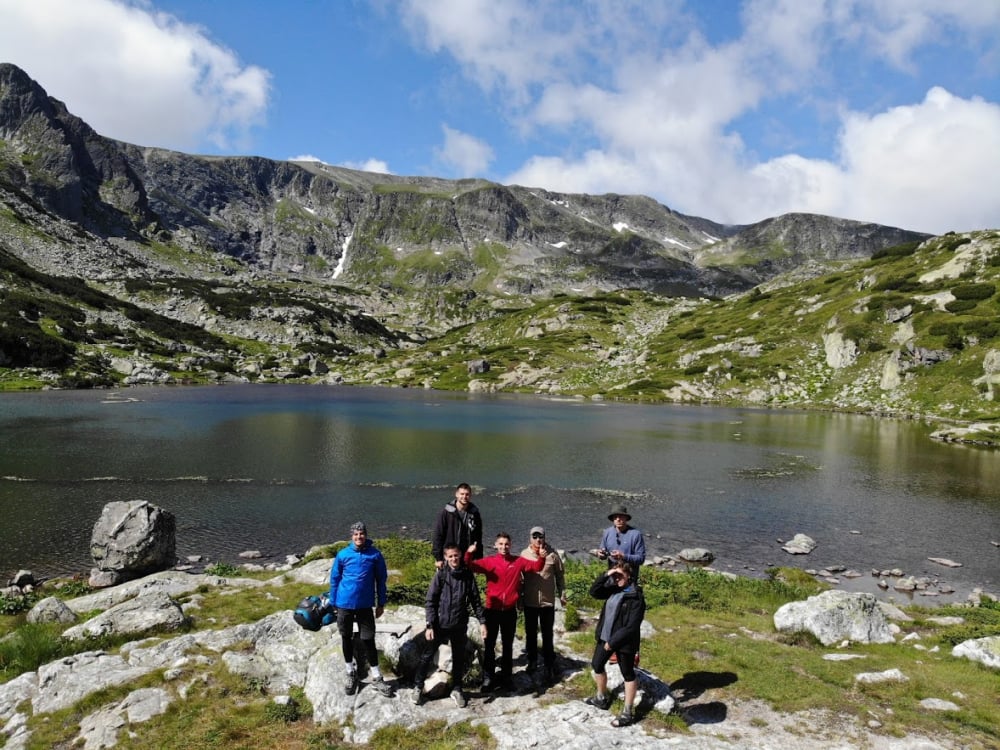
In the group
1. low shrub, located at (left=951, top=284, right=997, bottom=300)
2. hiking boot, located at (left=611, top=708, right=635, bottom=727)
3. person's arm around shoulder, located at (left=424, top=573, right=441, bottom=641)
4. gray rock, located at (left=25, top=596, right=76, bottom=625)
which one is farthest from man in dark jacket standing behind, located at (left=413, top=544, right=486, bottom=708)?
low shrub, located at (left=951, top=284, right=997, bottom=300)

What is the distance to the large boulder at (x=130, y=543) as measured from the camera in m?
32.0

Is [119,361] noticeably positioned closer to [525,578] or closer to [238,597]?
[238,597]

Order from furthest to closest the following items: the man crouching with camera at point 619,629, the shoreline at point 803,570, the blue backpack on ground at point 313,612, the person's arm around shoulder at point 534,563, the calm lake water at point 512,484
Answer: the calm lake water at point 512,484 < the shoreline at point 803,570 < the blue backpack on ground at point 313,612 < the person's arm around shoulder at point 534,563 < the man crouching with camera at point 619,629

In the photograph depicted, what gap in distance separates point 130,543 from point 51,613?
12041 mm

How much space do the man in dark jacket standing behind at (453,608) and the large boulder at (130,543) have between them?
2594 cm

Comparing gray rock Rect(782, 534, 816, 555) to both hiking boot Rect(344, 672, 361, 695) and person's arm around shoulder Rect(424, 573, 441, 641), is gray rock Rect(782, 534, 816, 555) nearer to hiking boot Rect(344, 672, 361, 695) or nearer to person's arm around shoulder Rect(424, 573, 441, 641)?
person's arm around shoulder Rect(424, 573, 441, 641)

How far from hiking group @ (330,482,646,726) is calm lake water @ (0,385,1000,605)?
2702 centimetres

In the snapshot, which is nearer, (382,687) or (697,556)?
(382,687)

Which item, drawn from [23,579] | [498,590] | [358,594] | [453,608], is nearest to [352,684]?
[358,594]

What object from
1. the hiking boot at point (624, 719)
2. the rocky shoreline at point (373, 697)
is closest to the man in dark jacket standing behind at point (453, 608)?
the rocky shoreline at point (373, 697)

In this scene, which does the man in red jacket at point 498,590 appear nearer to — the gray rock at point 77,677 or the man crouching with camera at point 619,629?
the man crouching with camera at point 619,629

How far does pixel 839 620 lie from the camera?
69.0 feet

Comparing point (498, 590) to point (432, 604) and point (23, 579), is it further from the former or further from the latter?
point (23, 579)

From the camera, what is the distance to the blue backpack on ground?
15.6 m
